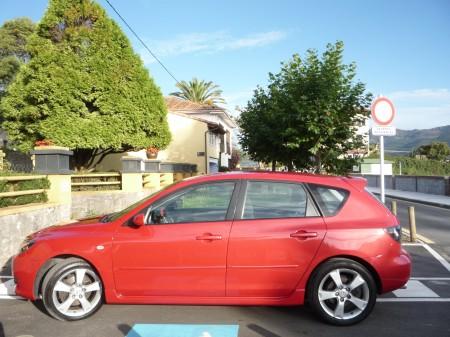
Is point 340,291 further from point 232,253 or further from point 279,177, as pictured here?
point 279,177

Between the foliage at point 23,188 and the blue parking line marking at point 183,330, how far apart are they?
14.6 ft

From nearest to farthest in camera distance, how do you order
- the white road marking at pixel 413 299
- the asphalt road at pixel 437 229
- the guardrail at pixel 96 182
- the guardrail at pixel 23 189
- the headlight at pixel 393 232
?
the headlight at pixel 393 232, the white road marking at pixel 413 299, the guardrail at pixel 23 189, the asphalt road at pixel 437 229, the guardrail at pixel 96 182

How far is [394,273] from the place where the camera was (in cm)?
454

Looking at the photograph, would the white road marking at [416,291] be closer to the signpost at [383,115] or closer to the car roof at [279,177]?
the car roof at [279,177]

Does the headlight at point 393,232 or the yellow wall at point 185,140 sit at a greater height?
the yellow wall at point 185,140

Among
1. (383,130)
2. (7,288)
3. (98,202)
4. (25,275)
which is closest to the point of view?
(25,275)

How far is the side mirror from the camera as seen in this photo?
4.57m

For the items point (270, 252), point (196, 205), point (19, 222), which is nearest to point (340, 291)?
point (270, 252)

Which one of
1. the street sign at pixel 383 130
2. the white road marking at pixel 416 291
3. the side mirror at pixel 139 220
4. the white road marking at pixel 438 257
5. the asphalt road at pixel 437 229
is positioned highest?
the street sign at pixel 383 130

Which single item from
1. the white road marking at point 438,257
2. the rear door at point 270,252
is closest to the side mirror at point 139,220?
the rear door at point 270,252

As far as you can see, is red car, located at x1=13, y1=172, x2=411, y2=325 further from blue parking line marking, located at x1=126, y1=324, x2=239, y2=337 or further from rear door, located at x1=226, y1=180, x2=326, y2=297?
blue parking line marking, located at x1=126, y1=324, x2=239, y2=337

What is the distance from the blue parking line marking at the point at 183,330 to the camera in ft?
14.0

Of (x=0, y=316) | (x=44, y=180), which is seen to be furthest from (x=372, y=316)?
(x=44, y=180)

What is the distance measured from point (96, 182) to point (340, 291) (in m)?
9.95
